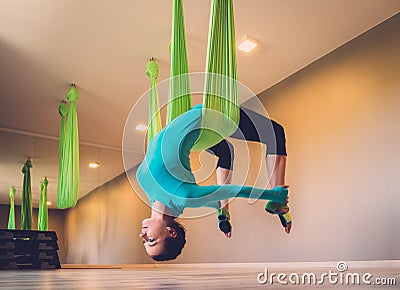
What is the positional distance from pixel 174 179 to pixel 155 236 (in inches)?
27.8

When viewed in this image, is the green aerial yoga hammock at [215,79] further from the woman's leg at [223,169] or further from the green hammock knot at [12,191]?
the green hammock knot at [12,191]

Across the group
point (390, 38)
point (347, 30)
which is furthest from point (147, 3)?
point (390, 38)

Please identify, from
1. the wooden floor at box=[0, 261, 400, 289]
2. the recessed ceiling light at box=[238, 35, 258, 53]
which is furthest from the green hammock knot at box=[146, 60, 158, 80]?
the wooden floor at box=[0, 261, 400, 289]

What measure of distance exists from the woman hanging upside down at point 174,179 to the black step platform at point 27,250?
4.40 ft

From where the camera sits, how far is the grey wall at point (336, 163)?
116 inches

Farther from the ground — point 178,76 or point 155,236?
point 178,76

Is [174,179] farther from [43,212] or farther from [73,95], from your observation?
[43,212]

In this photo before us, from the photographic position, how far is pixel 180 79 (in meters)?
2.38

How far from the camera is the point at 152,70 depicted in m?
3.46

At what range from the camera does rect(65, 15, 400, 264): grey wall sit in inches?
116

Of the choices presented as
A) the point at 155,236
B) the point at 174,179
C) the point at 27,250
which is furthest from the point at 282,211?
the point at 27,250

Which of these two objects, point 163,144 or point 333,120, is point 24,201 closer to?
point 163,144

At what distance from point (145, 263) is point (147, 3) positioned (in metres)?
3.42

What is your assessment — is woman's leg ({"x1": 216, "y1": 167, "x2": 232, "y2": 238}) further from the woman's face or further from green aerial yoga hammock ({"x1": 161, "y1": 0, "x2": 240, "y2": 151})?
green aerial yoga hammock ({"x1": 161, "y1": 0, "x2": 240, "y2": 151})
